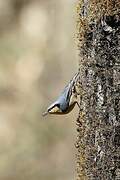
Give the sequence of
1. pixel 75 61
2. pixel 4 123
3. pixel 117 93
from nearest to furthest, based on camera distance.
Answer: pixel 117 93, pixel 75 61, pixel 4 123

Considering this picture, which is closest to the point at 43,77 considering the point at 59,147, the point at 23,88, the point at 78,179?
the point at 23,88

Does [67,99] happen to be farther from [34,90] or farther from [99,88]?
[34,90]

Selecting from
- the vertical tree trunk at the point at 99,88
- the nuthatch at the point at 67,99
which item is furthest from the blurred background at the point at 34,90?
the vertical tree trunk at the point at 99,88

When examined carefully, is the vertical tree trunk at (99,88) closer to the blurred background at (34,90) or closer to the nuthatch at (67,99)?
the nuthatch at (67,99)

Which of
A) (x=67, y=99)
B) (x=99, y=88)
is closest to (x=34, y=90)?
(x=67, y=99)

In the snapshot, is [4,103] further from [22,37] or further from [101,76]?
[101,76]

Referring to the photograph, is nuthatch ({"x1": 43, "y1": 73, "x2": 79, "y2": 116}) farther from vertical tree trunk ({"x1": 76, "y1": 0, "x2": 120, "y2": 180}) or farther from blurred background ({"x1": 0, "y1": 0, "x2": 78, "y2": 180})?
blurred background ({"x1": 0, "y1": 0, "x2": 78, "y2": 180})

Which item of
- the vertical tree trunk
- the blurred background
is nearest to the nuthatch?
the vertical tree trunk
